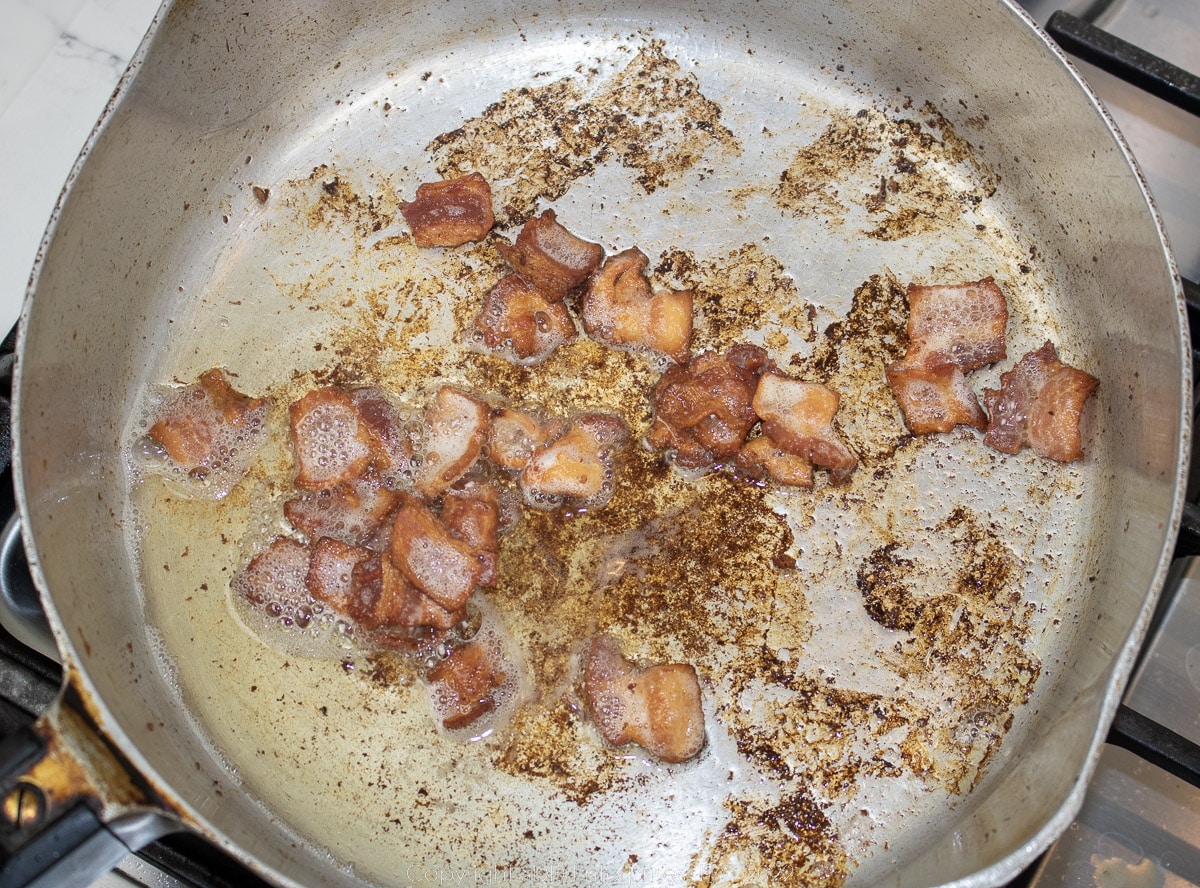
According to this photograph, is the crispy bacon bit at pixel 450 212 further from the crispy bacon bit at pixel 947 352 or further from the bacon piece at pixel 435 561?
the crispy bacon bit at pixel 947 352

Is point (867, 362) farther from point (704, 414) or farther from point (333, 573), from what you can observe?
point (333, 573)

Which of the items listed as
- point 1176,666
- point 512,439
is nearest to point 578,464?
point 512,439

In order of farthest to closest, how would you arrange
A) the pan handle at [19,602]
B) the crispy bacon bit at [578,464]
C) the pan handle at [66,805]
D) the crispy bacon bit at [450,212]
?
the crispy bacon bit at [450,212] < the crispy bacon bit at [578,464] < the pan handle at [19,602] < the pan handle at [66,805]

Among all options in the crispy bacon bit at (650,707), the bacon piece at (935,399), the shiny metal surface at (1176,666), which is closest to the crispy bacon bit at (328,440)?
the crispy bacon bit at (650,707)

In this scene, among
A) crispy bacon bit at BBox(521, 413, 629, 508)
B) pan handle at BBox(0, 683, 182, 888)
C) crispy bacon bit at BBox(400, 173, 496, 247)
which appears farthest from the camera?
crispy bacon bit at BBox(400, 173, 496, 247)

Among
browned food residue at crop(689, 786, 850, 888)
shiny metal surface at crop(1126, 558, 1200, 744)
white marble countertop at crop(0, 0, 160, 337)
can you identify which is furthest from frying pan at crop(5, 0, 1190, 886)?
white marble countertop at crop(0, 0, 160, 337)

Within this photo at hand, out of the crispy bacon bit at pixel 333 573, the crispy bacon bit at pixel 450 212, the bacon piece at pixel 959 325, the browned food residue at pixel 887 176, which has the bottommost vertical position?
the crispy bacon bit at pixel 333 573

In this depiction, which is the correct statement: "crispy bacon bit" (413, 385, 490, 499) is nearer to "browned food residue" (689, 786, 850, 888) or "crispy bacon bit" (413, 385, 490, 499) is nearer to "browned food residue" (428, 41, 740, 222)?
"browned food residue" (428, 41, 740, 222)
